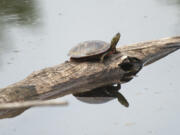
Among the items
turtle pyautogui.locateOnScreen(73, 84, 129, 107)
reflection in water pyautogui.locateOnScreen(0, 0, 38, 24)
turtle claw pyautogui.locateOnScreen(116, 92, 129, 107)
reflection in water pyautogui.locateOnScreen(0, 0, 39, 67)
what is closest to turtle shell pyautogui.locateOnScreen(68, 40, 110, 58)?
turtle pyautogui.locateOnScreen(73, 84, 129, 107)

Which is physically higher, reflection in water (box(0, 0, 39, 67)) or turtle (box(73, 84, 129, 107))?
turtle (box(73, 84, 129, 107))

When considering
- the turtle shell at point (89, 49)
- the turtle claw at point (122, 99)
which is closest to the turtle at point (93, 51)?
the turtle shell at point (89, 49)

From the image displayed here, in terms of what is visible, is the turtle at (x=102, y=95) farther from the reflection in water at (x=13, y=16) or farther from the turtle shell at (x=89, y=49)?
the reflection in water at (x=13, y=16)

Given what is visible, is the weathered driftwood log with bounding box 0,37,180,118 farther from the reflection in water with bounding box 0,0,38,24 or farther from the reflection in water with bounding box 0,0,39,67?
the reflection in water with bounding box 0,0,38,24

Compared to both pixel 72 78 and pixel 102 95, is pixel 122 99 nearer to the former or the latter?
pixel 102 95

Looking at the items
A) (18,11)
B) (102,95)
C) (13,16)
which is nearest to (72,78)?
(102,95)

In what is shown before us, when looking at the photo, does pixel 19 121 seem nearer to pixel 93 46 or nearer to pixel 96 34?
pixel 93 46
